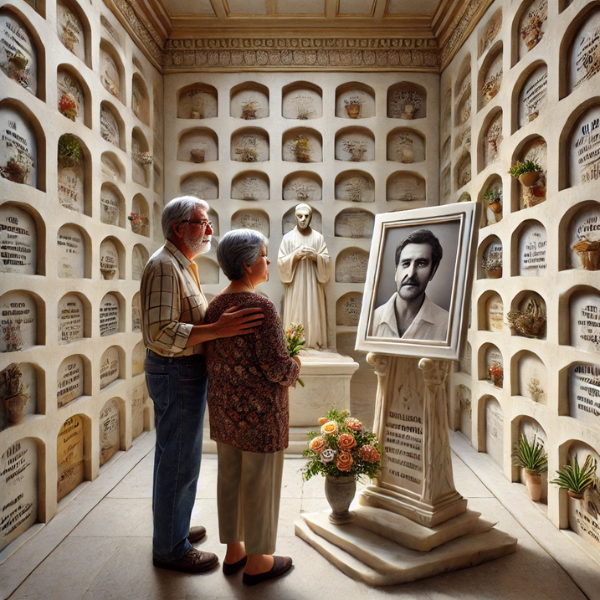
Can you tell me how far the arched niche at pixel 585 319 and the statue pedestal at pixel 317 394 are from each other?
196 cm

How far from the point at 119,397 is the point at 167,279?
2573mm

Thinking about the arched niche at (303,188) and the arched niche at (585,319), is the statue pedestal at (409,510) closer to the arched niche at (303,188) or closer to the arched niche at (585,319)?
the arched niche at (585,319)

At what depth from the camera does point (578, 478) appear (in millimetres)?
2721

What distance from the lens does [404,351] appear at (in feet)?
8.64

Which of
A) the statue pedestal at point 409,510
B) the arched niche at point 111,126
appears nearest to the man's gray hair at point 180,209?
the statue pedestal at point 409,510

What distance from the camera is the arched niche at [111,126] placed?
415 cm

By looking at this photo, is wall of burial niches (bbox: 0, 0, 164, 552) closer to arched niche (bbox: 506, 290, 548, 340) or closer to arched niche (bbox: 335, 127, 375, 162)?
arched niche (bbox: 335, 127, 375, 162)

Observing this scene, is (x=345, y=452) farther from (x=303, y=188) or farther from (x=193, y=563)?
(x=303, y=188)

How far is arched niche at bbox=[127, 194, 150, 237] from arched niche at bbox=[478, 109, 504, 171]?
350 cm

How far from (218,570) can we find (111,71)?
436 centimetres

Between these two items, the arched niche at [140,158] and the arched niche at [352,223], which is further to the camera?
the arched niche at [352,223]

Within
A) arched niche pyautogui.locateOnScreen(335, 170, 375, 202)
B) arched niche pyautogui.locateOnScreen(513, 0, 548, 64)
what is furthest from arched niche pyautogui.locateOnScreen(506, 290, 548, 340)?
arched niche pyautogui.locateOnScreen(335, 170, 375, 202)

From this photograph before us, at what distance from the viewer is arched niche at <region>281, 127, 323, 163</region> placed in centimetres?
584

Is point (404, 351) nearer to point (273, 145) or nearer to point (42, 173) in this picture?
point (42, 173)
